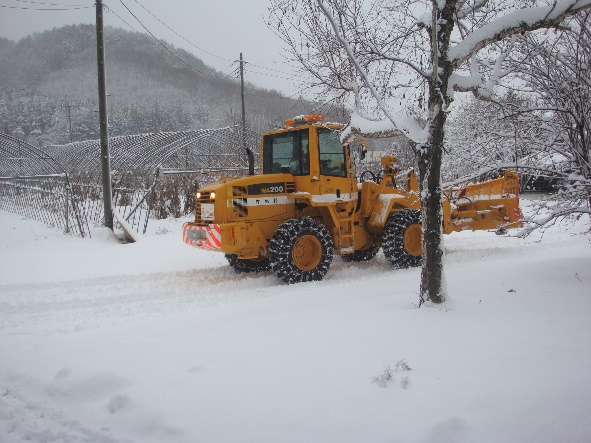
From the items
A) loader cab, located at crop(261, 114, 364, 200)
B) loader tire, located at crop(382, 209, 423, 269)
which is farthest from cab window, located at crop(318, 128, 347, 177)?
loader tire, located at crop(382, 209, 423, 269)

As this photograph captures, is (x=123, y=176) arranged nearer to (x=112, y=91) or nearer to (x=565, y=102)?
(x=565, y=102)

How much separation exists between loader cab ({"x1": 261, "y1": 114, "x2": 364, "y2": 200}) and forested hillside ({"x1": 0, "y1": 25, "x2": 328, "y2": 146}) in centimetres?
2007

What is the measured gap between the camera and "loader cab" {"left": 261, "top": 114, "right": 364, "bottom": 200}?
7.56 m

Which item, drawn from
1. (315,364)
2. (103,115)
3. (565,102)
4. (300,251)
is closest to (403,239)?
(300,251)

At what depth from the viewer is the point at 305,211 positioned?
316 inches

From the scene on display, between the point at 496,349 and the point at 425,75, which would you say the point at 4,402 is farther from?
the point at 425,75

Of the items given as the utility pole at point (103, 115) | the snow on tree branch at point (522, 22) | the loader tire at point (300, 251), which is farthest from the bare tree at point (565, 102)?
the utility pole at point (103, 115)

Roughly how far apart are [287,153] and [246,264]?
2010 mm

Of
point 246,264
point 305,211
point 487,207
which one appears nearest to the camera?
point 305,211

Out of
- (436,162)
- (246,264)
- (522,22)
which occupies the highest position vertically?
(522,22)

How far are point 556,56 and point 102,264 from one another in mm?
7831

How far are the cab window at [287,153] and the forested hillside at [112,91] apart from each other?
19844 millimetres

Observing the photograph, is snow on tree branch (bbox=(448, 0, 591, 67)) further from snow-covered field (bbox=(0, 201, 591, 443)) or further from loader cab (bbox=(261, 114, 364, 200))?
loader cab (bbox=(261, 114, 364, 200))

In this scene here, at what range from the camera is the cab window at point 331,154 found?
7.61m
